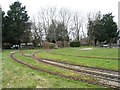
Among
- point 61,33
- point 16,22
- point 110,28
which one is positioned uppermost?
point 16,22

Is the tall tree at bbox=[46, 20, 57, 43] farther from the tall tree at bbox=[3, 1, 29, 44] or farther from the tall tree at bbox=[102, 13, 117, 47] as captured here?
the tall tree at bbox=[102, 13, 117, 47]

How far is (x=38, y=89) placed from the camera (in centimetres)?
849

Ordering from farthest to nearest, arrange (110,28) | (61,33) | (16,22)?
(61,33), (110,28), (16,22)

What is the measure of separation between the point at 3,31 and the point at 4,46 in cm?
477

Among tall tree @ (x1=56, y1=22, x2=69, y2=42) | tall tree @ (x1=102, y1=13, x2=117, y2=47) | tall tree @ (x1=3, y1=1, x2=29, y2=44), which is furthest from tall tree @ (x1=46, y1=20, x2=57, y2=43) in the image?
tall tree @ (x1=102, y1=13, x2=117, y2=47)

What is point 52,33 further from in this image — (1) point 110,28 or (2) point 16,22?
(1) point 110,28

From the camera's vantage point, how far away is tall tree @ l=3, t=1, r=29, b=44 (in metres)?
46.7

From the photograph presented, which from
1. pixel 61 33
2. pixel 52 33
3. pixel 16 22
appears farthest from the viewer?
pixel 61 33

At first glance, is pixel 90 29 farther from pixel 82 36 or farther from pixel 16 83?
pixel 16 83

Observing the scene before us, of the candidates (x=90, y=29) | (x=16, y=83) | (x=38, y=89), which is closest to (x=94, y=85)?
(x=38, y=89)

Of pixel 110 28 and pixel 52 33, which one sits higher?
pixel 110 28

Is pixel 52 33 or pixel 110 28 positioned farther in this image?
pixel 52 33

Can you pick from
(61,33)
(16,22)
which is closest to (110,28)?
(61,33)

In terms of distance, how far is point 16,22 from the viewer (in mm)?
47906
